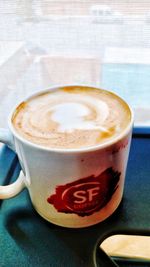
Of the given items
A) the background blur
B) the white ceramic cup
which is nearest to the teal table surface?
the white ceramic cup

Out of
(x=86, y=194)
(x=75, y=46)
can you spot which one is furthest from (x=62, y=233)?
(x=75, y=46)

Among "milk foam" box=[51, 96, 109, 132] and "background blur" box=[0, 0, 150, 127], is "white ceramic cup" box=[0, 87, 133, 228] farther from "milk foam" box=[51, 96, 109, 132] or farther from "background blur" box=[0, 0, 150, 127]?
"background blur" box=[0, 0, 150, 127]

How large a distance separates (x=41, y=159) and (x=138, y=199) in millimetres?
156

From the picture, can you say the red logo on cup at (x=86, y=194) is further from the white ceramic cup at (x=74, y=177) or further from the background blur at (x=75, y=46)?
the background blur at (x=75, y=46)

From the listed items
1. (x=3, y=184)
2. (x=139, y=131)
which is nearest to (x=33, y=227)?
(x=3, y=184)

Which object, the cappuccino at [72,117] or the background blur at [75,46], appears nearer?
the cappuccino at [72,117]

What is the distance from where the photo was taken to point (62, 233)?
34 centimetres

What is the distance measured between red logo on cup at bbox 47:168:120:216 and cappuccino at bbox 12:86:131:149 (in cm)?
4

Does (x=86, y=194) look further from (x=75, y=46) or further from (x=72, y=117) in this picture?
(x=75, y=46)

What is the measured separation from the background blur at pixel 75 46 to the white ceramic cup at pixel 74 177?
0.19 m

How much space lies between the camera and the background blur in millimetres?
427

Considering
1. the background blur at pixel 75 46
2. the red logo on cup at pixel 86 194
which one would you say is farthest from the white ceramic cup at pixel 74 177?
the background blur at pixel 75 46

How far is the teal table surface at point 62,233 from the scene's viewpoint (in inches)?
12.5

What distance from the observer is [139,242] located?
0.42 m
